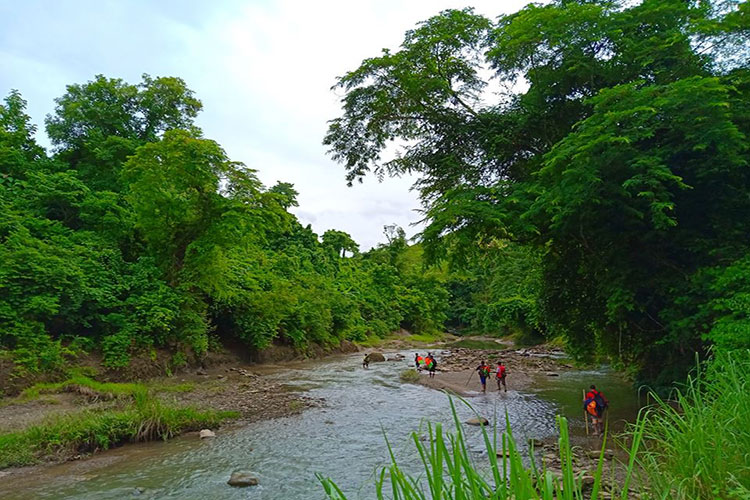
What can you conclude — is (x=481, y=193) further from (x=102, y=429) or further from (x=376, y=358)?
(x=376, y=358)

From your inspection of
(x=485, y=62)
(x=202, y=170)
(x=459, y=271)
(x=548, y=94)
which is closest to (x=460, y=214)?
(x=459, y=271)

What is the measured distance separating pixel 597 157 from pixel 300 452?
866 cm

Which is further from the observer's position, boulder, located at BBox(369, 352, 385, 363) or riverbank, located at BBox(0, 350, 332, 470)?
boulder, located at BBox(369, 352, 385, 363)

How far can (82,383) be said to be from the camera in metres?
14.1

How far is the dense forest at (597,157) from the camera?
8273 millimetres

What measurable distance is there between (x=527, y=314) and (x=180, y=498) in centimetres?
4035

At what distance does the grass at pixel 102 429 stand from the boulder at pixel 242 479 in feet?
11.4

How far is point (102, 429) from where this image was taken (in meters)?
9.73

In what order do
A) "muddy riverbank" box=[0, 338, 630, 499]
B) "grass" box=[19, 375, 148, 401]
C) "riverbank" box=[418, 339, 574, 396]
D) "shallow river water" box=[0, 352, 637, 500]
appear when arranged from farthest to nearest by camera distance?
"riverbank" box=[418, 339, 574, 396] < "grass" box=[19, 375, 148, 401] < "muddy riverbank" box=[0, 338, 630, 499] < "shallow river water" box=[0, 352, 637, 500]

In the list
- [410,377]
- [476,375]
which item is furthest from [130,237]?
[476,375]

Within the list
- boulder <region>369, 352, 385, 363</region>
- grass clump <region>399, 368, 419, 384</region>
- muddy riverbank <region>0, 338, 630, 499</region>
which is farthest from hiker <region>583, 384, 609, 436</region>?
boulder <region>369, 352, 385, 363</region>

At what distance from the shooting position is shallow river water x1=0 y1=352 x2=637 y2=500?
7.51 metres

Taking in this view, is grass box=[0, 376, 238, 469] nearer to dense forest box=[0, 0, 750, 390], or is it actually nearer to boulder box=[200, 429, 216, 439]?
boulder box=[200, 429, 216, 439]

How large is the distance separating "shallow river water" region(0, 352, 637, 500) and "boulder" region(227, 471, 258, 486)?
0.48 ft
